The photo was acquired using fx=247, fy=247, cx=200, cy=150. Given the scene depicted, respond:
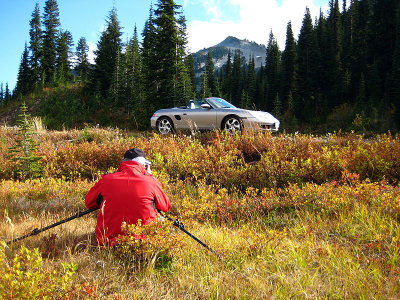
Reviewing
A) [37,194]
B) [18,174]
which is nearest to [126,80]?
[18,174]

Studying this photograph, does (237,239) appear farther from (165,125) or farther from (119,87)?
(119,87)

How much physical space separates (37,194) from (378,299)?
6368 millimetres

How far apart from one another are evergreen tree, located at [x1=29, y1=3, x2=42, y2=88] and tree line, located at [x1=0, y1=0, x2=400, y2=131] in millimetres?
149

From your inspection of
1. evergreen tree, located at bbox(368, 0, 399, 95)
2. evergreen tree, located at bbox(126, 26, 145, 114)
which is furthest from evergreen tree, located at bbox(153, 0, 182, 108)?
evergreen tree, located at bbox(368, 0, 399, 95)

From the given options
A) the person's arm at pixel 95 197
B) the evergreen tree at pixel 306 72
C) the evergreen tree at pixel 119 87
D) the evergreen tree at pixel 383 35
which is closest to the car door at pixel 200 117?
the person's arm at pixel 95 197

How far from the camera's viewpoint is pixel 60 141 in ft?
32.1

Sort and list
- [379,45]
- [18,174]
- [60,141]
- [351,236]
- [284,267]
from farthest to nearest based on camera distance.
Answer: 1. [379,45]
2. [60,141]
3. [18,174]
4. [351,236]
5. [284,267]

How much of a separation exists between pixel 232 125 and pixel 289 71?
41.6 m

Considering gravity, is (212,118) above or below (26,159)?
above

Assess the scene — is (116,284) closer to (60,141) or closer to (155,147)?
(155,147)

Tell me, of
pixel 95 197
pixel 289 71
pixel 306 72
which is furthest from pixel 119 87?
pixel 289 71

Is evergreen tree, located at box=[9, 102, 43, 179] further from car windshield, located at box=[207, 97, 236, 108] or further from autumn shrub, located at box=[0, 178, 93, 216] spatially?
car windshield, located at box=[207, 97, 236, 108]

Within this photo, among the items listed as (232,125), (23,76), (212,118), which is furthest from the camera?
(23,76)

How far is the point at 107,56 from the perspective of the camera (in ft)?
96.4
